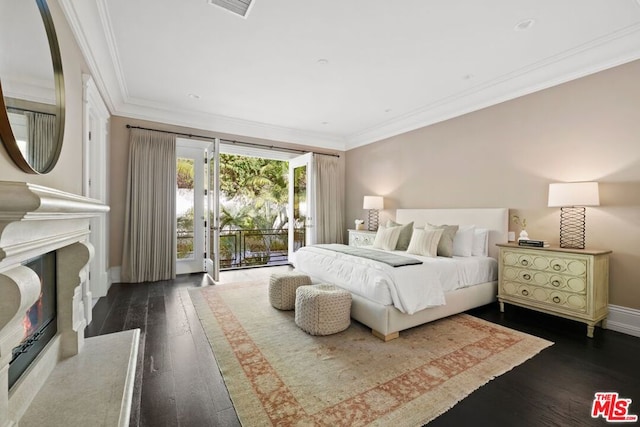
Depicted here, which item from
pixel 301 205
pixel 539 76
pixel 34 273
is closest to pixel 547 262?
pixel 539 76

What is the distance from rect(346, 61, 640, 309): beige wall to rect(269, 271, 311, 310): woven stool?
263cm

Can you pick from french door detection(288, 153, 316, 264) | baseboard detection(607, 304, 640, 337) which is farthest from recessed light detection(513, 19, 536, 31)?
french door detection(288, 153, 316, 264)

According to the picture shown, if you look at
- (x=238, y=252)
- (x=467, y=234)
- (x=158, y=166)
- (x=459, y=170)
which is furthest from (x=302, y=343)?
(x=238, y=252)

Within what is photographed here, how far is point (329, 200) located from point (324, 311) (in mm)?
3850

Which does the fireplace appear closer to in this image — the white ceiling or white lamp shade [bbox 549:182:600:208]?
the white ceiling

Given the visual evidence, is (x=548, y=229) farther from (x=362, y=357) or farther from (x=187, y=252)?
(x=187, y=252)

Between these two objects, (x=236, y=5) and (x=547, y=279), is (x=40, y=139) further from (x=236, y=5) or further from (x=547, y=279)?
(x=547, y=279)

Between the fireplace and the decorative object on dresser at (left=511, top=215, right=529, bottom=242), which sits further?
the decorative object on dresser at (left=511, top=215, right=529, bottom=242)

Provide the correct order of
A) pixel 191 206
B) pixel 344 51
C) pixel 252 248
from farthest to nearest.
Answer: pixel 252 248, pixel 191 206, pixel 344 51

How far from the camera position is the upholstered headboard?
3664mm

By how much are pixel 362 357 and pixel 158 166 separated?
4.20m

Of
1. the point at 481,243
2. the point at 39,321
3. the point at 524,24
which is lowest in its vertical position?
the point at 39,321

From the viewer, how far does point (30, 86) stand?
1516 mm

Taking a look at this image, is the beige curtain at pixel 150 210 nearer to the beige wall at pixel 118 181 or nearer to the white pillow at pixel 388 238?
the beige wall at pixel 118 181
